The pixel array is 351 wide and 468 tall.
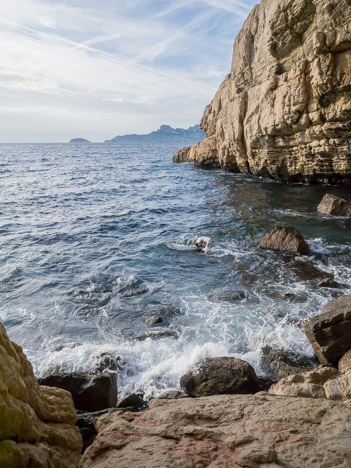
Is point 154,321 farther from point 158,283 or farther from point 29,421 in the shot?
point 29,421

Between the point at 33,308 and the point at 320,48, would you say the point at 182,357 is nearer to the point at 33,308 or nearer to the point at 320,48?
the point at 33,308

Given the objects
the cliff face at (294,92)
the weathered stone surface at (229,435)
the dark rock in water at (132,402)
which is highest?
the cliff face at (294,92)

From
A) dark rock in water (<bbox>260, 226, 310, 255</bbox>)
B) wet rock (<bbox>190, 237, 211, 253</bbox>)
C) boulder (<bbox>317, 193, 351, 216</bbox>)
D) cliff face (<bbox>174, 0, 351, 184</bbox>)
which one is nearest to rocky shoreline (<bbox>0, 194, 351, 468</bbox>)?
dark rock in water (<bbox>260, 226, 310, 255</bbox>)

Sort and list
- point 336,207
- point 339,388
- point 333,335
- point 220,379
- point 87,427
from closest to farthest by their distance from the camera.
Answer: point 87,427 → point 339,388 → point 220,379 → point 333,335 → point 336,207

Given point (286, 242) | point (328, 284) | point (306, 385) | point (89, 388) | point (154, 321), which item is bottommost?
point (154, 321)

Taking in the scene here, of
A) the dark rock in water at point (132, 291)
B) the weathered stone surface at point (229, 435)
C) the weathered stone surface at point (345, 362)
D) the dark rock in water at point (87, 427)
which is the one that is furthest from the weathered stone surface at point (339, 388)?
the dark rock in water at point (132, 291)

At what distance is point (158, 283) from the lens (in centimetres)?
1555

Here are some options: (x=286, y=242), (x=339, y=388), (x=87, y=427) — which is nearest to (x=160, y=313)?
(x=87, y=427)

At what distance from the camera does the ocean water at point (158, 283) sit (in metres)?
10.7

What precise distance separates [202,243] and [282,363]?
11123mm

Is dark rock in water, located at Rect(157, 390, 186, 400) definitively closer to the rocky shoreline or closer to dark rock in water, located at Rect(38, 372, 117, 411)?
dark rock in water, located at Rect(38, 372, 117, 411)

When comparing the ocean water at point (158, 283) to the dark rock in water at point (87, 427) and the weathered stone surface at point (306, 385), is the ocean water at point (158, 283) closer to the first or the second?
the weathered stone surface at point (306, 385)

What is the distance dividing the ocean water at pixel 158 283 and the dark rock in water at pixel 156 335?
2.4 inches

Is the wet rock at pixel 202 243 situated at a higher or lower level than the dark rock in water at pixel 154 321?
higher
